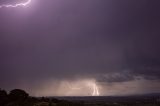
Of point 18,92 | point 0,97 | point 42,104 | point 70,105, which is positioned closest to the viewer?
point 42,104

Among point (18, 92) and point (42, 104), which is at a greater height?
point (18, 92)

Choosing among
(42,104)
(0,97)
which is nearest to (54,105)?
(42,104)

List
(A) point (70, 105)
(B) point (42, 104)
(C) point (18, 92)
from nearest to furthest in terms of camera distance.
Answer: (B) point (42, 104) < (A) point (70, 105) < (C) point (18, 92)

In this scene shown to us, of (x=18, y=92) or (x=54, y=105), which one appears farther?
(x=18, y=92)

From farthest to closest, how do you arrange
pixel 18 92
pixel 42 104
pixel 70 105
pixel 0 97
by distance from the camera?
pixel 18 92
pixel 0 97
pixel 70 105
pixel 42 104

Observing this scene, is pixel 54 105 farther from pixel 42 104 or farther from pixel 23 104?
A: pixel 23 104

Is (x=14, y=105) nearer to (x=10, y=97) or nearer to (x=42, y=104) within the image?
(x=42, y=104)

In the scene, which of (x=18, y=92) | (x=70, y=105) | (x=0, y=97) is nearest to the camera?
(x=70, y=105)

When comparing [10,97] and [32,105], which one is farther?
[10,97]

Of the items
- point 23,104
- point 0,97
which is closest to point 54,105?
point 23,104
